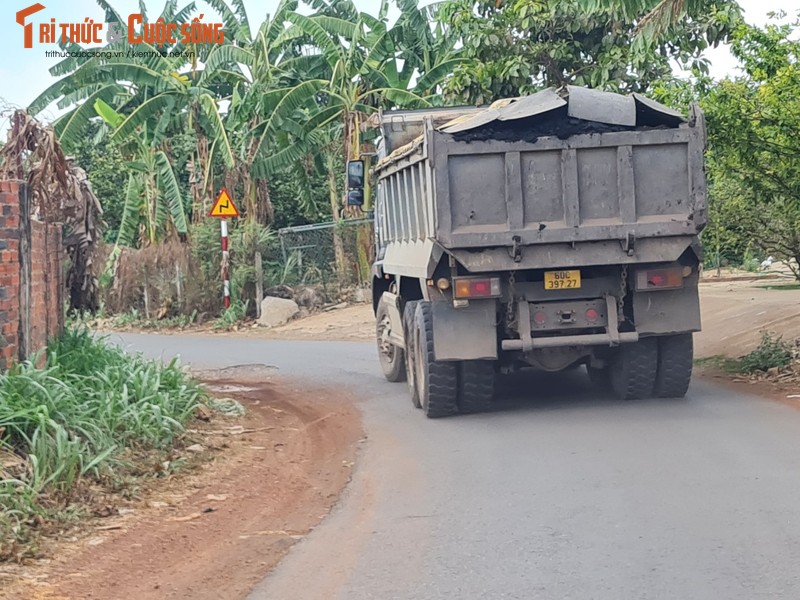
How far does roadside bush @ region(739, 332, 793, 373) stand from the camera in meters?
12.1

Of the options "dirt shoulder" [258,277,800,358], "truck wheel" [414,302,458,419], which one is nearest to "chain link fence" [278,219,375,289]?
"dirt shoulder" [258,277,800,358]

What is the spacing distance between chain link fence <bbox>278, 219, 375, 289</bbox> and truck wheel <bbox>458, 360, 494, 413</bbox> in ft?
45.3

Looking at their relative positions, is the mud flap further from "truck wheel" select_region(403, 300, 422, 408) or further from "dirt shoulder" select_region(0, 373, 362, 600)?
"dirt shoulder" select_region(0, 373, 362, 600)

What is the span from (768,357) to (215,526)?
7.95 meters

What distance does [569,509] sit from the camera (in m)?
6.37

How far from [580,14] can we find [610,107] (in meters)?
8.04

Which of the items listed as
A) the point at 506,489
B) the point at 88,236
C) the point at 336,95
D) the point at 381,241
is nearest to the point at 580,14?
the point at 381,241

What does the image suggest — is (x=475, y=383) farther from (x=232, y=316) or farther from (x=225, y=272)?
(x=225, y=272)

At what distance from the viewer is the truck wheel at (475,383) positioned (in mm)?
10070

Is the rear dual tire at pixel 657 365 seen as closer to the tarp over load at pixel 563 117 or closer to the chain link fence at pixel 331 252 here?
the tarp over load at pixel 563 117

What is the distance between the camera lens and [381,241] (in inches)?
529

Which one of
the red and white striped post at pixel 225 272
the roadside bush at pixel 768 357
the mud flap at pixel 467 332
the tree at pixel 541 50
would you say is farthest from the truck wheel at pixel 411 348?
the red and white striped post at pixel 225 272

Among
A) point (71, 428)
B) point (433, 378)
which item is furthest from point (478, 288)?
point (71, 428)

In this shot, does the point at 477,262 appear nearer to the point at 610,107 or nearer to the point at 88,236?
the point at 610,107
